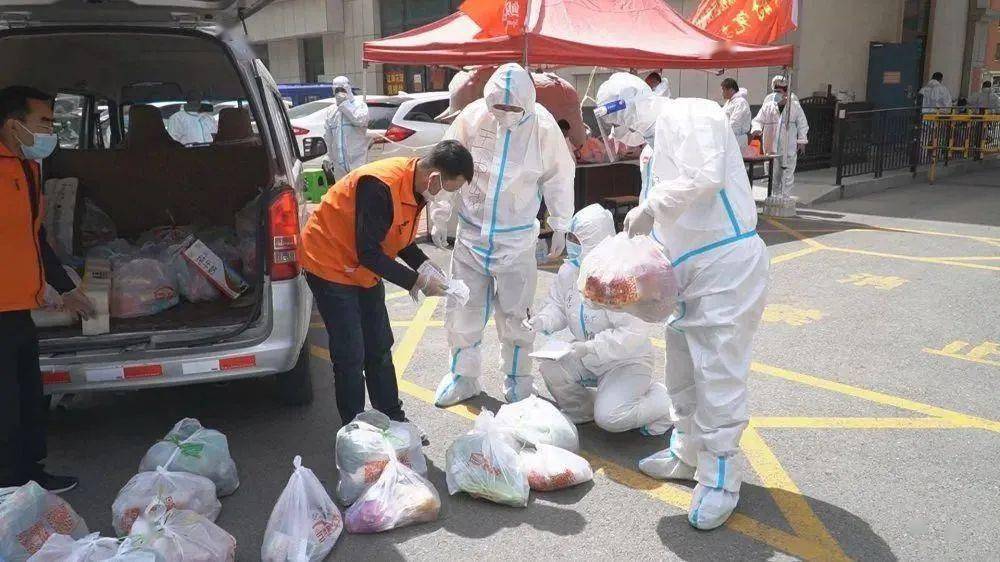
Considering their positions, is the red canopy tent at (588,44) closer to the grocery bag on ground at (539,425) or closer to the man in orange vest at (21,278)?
the grocery bag on ground at (539,425)

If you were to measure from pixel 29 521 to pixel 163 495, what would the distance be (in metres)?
0.45

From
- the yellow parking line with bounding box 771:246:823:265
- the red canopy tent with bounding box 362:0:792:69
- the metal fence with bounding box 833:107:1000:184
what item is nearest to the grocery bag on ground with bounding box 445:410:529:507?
the yellow parking line with bounding box 771:246:823:265

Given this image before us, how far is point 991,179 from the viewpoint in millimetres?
14789

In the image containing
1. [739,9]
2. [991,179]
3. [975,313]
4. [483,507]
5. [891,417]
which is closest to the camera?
[483,507]

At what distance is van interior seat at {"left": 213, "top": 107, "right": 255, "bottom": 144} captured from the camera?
591 centimetres

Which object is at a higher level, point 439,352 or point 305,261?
point 305,261

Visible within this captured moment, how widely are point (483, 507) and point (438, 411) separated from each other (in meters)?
1.11

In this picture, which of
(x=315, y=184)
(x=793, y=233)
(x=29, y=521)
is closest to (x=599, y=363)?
(x=29, y=521)

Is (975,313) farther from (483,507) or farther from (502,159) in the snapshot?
(483,507)

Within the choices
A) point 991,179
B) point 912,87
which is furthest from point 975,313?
point 912,87

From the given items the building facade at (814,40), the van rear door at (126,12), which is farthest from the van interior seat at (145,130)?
the building facade at (814,40)

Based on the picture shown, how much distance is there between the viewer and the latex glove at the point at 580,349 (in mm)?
4046

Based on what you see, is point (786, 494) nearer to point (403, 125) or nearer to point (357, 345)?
point (357, 345)

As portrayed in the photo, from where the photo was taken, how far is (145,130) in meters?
5.57
